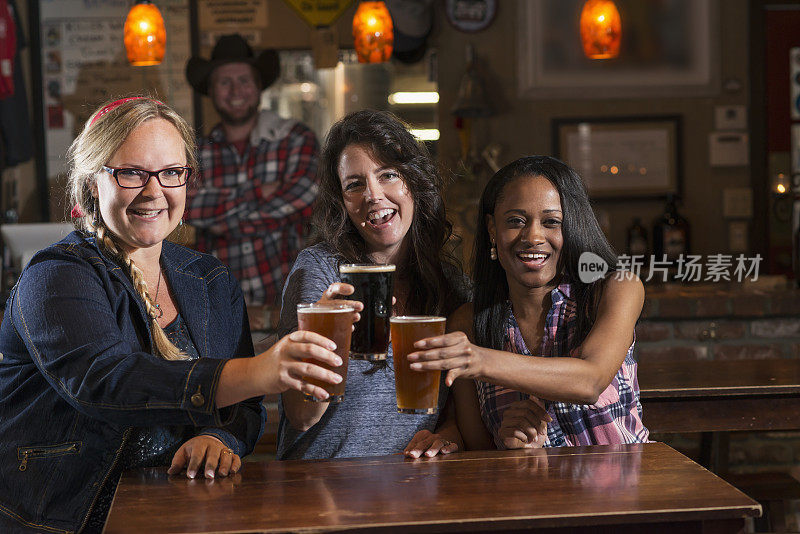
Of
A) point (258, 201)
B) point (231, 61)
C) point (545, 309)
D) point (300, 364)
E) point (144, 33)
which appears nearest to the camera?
point (300, 364)

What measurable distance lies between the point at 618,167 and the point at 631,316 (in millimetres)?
3697

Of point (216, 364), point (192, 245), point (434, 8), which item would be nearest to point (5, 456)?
point (216, 364)

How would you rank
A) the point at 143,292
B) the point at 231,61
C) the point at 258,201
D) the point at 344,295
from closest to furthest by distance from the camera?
1. the point at 344,295
2. the point at 143,292
3. the point at 231,61
4. the point at 258,201

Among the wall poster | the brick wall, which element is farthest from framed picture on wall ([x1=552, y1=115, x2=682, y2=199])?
the wall poster

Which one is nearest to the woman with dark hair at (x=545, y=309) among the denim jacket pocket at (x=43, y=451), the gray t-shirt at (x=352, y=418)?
the gray t-shirt at (x=352, y=418)

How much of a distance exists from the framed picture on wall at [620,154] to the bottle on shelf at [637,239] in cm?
24

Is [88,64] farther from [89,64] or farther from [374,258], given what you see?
[374,258]

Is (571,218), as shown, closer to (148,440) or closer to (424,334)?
(424,334)

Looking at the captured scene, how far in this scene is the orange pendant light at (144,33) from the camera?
415 cm

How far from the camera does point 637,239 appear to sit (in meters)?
5.20

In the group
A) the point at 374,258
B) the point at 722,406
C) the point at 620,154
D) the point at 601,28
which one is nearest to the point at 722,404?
the point at 722,406

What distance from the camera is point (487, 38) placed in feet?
18.0

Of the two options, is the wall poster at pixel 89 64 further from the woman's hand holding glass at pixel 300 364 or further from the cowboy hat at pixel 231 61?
the woman's hand holding glass at pixel 300 364

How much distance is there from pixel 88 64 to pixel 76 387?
4357 mm
